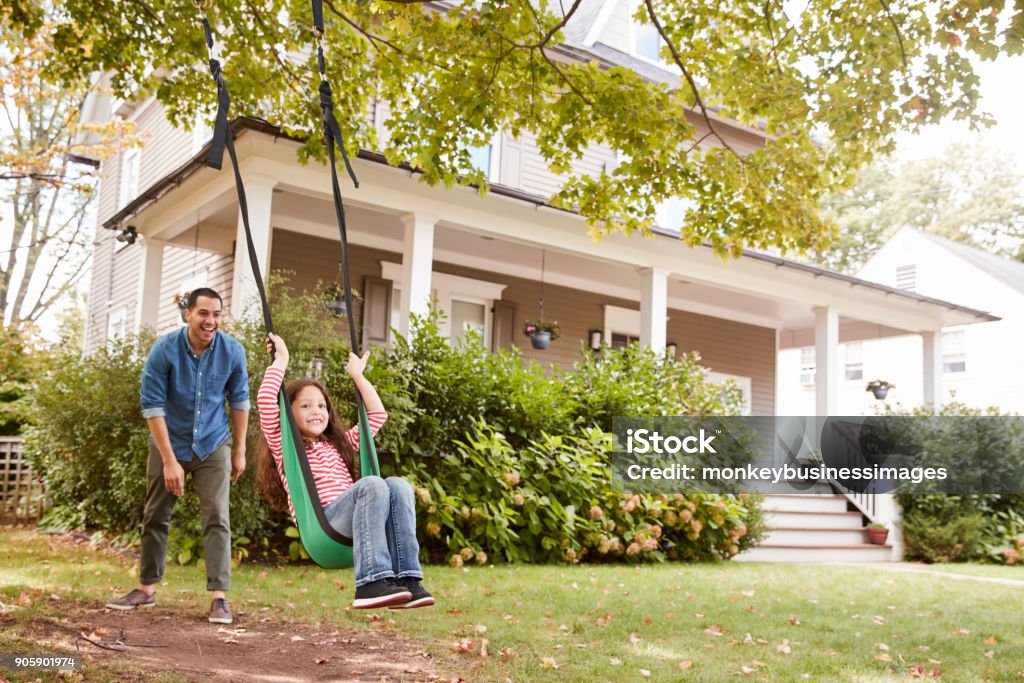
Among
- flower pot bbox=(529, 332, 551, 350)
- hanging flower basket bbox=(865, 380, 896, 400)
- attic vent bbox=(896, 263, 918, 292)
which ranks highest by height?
attic vent bbox=(896, 263, 918, 292)

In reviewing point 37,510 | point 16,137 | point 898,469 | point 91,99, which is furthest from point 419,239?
point 16,137

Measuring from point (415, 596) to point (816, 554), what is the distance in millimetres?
8104

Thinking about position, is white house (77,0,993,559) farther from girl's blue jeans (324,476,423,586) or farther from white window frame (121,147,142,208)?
Answer: girl's blue jeans (324,476,423,586)

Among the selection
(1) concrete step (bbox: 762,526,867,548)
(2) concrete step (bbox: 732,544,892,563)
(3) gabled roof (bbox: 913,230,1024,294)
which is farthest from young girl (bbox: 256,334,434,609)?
(3) gabled roof (bbox: 913,230,1024,294)

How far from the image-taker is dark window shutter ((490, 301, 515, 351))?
1321cm

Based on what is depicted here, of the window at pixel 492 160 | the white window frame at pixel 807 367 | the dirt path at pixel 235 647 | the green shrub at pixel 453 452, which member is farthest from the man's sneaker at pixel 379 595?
the white window frame at pixel 807 367

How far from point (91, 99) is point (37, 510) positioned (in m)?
10.5

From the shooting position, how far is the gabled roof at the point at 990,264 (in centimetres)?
2440

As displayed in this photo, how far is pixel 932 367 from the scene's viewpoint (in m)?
16.0

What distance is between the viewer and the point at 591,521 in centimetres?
842

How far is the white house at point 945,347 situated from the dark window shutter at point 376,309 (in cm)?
1293

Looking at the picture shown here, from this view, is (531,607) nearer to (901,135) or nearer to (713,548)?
(713,548)

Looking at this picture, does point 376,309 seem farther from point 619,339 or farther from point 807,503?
point 807,503

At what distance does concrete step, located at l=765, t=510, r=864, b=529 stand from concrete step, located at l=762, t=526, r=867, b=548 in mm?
104
